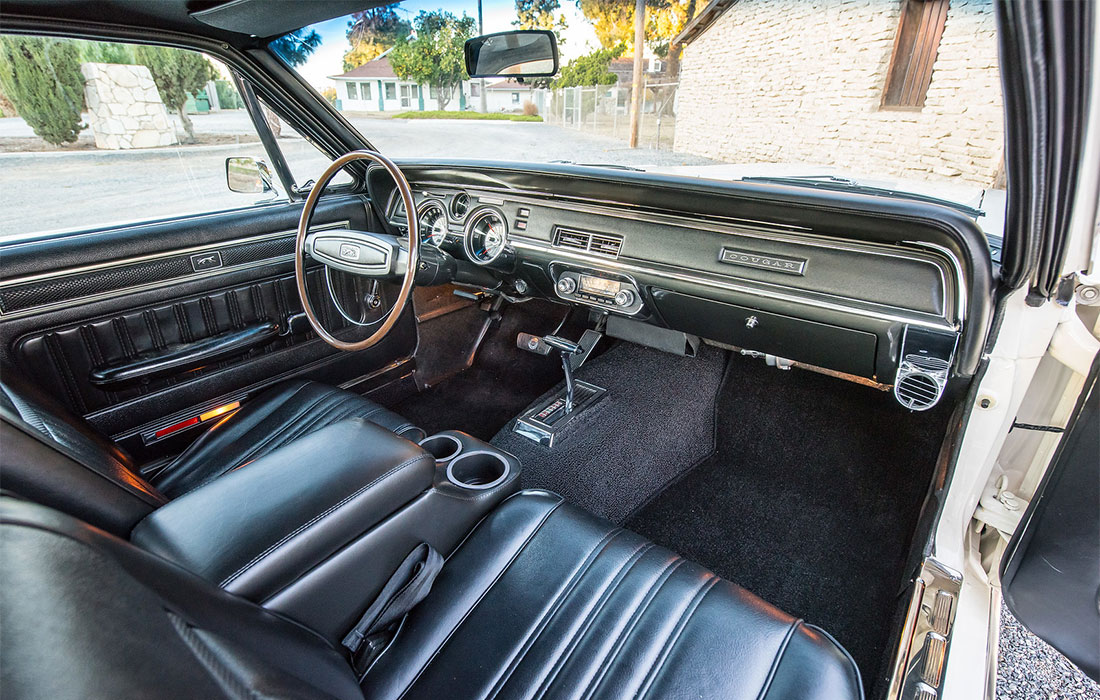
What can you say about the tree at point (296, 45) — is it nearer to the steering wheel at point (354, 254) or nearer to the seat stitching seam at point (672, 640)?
the steering wheel at point (354, 254)

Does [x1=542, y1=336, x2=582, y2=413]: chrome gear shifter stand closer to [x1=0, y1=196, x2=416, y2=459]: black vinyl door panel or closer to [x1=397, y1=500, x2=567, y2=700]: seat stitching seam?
[x1=0, y1=196, x2=416, y2=459]: black vinyl door panel

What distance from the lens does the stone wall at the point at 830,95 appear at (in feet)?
5.76

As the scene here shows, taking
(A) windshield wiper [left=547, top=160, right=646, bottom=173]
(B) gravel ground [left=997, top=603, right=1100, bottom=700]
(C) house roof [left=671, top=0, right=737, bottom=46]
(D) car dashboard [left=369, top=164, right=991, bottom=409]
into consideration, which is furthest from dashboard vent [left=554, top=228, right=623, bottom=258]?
(B) gravel ground [left=997, top=603, right=1100, bottom=700]

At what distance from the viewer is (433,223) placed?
228 cm

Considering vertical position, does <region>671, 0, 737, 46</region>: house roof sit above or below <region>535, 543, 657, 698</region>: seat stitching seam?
above

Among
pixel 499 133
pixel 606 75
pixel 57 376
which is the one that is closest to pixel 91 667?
pixel 57 376

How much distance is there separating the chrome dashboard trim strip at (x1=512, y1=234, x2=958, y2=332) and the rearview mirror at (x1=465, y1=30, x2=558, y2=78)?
57 cm

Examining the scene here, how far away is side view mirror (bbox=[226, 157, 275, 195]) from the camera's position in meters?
2.16

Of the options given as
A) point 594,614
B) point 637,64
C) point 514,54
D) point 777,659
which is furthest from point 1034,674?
point 637,64

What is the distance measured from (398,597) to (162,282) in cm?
141

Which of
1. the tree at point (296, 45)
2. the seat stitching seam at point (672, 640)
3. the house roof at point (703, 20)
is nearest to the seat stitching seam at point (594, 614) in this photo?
the seat stitching seam at point (672, 640)

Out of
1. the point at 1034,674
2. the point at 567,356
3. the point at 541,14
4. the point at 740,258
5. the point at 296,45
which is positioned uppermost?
the point at 541,14

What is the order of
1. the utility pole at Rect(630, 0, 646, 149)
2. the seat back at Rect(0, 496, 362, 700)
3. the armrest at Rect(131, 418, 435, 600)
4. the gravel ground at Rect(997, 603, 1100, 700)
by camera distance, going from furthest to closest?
the utility pole at Rect(630, 0, 646, 149) → the gravel ground at Rect(997, 603, 1100, 700) → the armrest at Rect(131, 418, 435, 600) → the seat back at Rect(0, 496, 362, 700)

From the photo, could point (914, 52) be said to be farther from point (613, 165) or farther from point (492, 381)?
point (492, 381)
